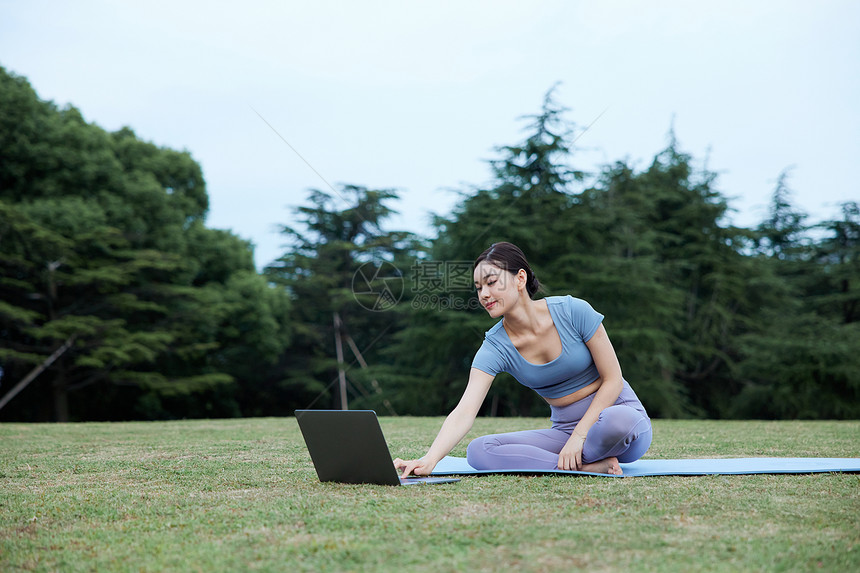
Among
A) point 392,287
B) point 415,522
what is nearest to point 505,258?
point 415,522

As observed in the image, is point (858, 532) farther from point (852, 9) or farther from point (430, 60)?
point (852, 9)

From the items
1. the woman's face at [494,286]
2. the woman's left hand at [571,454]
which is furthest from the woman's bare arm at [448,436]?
the woman's left hand at [571,454]

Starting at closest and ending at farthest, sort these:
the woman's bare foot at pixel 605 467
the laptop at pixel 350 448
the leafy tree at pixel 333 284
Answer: the laptop at pixel 350 448, the woman's bare foot at pixel 605 467, the leafy tree at pixel 333 284

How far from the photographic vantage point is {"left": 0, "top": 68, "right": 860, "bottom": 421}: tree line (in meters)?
17.2

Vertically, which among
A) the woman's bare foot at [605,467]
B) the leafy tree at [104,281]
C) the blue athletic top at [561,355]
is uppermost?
the leafy tree at [104,281]

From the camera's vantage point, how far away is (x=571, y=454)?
327 cm

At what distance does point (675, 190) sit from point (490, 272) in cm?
2069

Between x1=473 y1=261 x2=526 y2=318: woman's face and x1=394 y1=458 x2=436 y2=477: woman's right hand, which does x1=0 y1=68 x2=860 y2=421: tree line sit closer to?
x1=473 y1=261 x2=526 y2=318: woman's face

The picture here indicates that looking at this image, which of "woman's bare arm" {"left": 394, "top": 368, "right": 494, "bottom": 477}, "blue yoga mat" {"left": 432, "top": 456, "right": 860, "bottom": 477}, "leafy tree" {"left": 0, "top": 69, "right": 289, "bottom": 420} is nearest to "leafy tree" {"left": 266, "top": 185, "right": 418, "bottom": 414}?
"leafy tree" {"left": 0, "top": 69, "right": 289, "bottom": 420}

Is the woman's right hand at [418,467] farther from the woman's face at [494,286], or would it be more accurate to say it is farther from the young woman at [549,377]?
the woman's face at [494,286]

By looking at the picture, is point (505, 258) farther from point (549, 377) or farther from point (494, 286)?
point (549, 377)

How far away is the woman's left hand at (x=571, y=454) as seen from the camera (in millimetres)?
3266

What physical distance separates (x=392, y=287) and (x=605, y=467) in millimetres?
17722

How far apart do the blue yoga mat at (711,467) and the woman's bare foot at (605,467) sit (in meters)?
0.05
